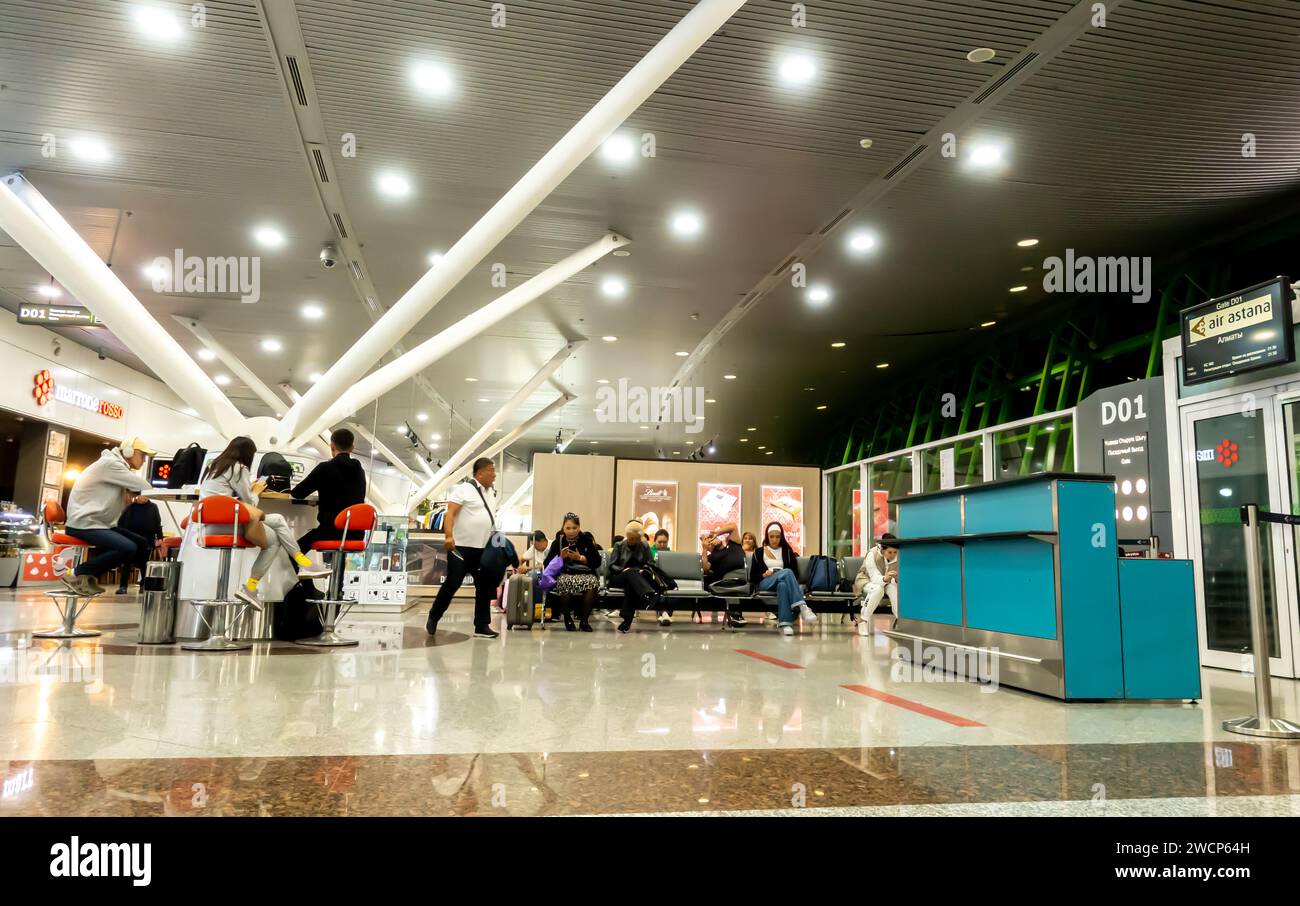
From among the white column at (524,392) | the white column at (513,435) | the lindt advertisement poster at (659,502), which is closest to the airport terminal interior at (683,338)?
the white column at (524,392)

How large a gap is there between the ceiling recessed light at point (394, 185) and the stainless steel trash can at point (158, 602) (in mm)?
4301

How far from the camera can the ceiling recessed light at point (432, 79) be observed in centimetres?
615

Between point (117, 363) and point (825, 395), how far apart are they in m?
14.9

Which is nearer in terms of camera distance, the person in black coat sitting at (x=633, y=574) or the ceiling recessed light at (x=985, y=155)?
the ceiling recessed light at (x=985, y=155)

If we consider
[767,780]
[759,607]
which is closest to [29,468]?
[759,607]

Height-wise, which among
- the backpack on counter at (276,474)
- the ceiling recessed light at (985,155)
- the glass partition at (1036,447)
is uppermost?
the ceiling recessed light at (985,155)

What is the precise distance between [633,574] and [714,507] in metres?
6.08

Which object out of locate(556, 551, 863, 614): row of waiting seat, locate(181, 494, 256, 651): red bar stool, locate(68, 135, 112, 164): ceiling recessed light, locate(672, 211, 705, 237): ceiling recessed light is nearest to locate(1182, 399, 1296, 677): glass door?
locate(556, 551, 863, 614): row of waiting seat

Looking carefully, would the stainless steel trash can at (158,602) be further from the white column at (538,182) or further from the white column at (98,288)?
the white column at (98,288)

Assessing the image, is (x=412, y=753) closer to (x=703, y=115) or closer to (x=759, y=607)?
(x=703, y=115)

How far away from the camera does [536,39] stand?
19.0 ft

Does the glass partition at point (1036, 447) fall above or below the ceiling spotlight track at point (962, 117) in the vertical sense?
below

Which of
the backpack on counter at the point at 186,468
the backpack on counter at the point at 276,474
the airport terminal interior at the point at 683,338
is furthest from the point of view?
the backpack on counter at the point at 276,474

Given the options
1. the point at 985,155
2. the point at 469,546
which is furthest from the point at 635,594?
the point at 985,155
